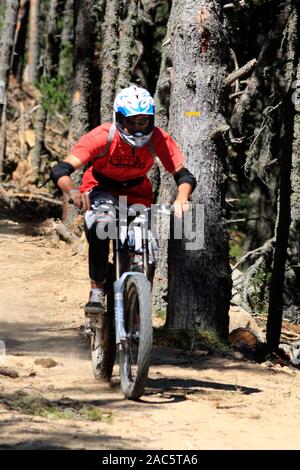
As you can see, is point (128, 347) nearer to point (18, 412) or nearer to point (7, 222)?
point (18, 412)

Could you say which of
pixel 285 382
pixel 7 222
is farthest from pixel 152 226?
pixel 7 222

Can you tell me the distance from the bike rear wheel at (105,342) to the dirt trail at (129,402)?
0.39 ft

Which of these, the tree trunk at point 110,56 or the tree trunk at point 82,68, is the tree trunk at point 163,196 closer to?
the tree trunk at point 110,56

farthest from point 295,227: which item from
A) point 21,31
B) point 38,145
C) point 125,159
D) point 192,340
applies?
point 21,31

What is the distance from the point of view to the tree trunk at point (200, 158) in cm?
980

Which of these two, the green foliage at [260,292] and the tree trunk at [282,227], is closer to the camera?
the tree trunk at [282,227]

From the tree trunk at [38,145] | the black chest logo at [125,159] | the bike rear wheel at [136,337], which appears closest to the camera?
the bike rear wheel at [136,337]

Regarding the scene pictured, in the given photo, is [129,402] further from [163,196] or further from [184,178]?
[163,196]

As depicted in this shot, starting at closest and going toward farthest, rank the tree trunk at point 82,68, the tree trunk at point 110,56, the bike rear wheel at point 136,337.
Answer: the bike rear wheel at point 136,337 < the tree trunk at point 110,56 < the tree trunk at point 82,68

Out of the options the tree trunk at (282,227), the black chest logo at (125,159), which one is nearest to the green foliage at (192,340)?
the tree trunk at (282,227)

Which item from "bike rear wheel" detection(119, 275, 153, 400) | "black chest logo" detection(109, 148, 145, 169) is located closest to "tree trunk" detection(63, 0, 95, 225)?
"black chest logo" detection(109, 148, 145, 169)

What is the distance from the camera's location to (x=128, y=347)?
23.6 feet

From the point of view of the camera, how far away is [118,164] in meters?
7.35

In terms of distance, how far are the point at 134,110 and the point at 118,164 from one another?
467 millimetres
